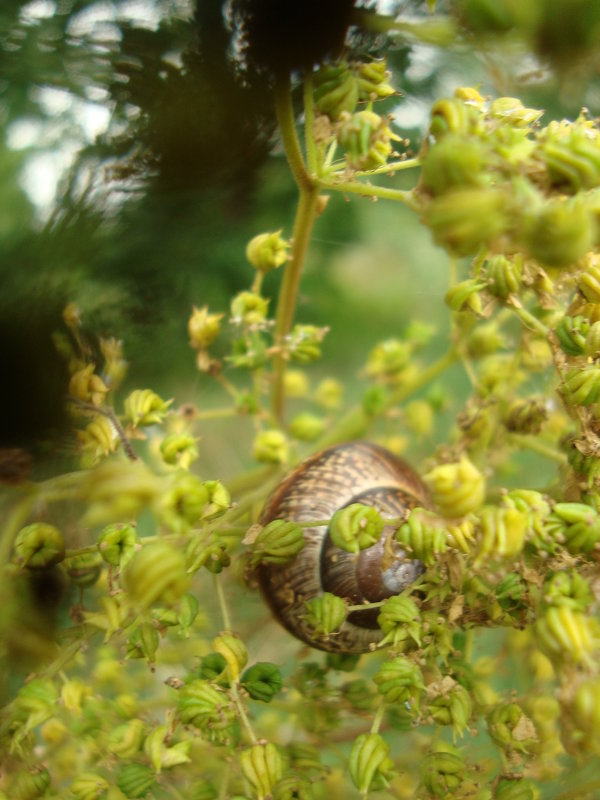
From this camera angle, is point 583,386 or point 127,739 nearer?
point 583,386

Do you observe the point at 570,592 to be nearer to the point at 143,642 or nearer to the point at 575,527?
the point at 575,527

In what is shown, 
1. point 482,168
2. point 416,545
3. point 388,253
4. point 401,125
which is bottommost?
point 388,253

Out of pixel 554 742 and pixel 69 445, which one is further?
pixel 554 742

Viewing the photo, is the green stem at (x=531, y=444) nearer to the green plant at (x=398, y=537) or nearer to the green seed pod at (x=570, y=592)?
the green plant at (x=398, y=537)

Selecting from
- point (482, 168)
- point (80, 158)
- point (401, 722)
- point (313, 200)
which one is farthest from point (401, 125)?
point (401, 722)

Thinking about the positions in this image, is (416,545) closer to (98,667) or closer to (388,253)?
(98,667)

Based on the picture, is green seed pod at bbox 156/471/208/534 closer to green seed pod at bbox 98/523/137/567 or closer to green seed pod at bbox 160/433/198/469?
A: green seed pod at bbox 98/523/137/567

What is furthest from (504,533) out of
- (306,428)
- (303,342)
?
(306,428)

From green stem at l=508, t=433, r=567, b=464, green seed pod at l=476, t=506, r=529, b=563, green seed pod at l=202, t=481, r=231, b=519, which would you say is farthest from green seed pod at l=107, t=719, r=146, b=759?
green stem at l=508, t=433, r=567, b=464
